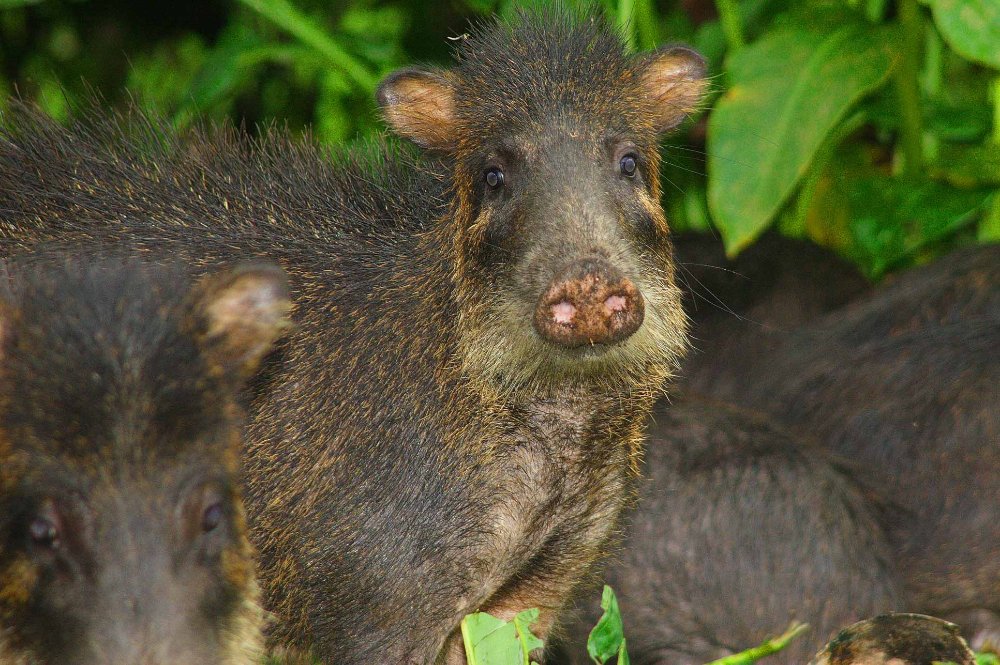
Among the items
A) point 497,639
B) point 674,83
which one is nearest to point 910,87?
point 674,83

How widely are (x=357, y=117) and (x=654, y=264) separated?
12.7 ft

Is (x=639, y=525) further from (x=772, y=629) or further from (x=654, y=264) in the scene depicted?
(x=654, y=264)

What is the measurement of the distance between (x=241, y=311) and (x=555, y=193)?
983 millimetres

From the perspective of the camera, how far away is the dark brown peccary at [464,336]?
3.90 meters

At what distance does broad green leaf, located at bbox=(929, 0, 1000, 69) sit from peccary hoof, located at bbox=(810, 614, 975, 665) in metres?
2.44

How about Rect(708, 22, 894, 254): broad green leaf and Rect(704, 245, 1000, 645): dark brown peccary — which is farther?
Rect(708, 22, 894, 254): broad green leaf

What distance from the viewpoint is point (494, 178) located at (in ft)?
13.4

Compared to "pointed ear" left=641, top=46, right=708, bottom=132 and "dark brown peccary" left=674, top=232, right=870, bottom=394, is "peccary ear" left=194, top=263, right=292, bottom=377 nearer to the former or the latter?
"pointed ear" left=641, top=46, right=708, bottom=132

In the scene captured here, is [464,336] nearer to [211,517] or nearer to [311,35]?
[211,517]

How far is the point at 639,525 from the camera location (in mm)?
4773

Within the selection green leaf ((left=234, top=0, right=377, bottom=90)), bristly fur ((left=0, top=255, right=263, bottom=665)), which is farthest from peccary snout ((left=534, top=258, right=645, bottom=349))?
green leaf ((left=234, top=0, right=377, bottom=90))

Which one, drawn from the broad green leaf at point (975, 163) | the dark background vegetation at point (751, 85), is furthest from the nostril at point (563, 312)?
the broad green leaf at point (975, 163)

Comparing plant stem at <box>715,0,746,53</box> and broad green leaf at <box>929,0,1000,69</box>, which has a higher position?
broad green leaf at <box>929,0,1000,69</box>

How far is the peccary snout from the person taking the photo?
3.61m
